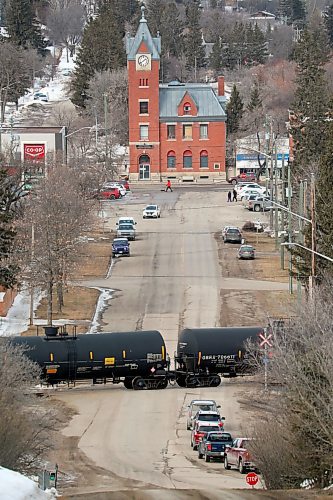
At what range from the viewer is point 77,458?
37906mm

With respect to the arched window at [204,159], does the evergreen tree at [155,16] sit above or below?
above

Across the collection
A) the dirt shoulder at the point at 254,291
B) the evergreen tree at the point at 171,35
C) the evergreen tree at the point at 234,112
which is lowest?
the dirt shoulder at the point at 254,291

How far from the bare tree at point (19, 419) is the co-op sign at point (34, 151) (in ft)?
184

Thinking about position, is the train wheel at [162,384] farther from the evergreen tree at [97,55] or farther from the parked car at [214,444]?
the evergreen tree at [97,55]

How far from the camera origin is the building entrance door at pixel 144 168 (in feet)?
382

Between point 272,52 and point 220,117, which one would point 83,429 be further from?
point 272,52

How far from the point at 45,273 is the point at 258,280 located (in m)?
14.4

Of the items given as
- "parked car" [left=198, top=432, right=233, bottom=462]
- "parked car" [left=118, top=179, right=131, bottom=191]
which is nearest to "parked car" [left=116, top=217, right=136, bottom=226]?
"parked car" [left=118, top=179, right=131, bottom=191]

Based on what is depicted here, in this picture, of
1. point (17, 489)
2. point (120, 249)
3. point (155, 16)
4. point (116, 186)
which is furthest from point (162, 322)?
point (155, 16)

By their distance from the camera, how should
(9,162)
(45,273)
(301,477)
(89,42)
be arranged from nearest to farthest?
(301,477)
(45,273)
(9,162)
(89,42)

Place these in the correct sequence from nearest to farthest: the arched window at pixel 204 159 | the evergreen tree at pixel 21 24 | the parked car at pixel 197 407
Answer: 1. the parked car at pixel 197 407
2. the arched window at pixel 204 159
3. the evergreen tree at pixel 21 24

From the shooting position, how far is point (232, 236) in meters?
80.4

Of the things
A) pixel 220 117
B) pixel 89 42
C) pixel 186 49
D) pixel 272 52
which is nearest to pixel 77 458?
pixel 220 117

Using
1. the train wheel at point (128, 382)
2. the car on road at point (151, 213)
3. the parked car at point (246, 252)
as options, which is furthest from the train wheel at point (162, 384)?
the car on road at point (151, 213)
